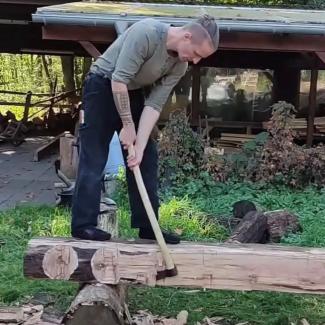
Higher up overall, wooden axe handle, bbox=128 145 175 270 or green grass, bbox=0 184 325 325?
wooden axe handle, bbox=128 145 175 270

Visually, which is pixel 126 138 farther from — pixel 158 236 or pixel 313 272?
pixel 313 272

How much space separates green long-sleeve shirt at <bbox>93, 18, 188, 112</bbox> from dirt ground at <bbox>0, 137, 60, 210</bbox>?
4580 mm

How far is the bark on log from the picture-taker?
252 inches

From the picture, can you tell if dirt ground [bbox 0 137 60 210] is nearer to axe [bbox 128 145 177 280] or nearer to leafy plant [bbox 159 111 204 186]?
leafy plant [bbox 159 111 204 186]

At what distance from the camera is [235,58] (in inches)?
504

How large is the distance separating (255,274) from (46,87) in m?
20.7

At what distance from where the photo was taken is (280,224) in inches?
274

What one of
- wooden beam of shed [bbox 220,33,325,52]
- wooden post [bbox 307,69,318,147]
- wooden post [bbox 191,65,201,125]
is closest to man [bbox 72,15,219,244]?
wooden beam of shed [bbox 220,33,325,52]

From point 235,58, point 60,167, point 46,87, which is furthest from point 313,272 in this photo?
point 46,87

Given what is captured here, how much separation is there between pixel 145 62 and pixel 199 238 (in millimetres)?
3250

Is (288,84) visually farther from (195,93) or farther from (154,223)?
(154,223)

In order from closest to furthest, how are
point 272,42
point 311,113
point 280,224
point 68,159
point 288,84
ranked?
1. point 280,224
2. point 272,42
3. point 68,159
4. point 311,113
5. point 288,84

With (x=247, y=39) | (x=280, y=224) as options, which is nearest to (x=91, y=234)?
(x=280, y=224)

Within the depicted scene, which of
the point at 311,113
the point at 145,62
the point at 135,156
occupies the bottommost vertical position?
the point at 311,113
